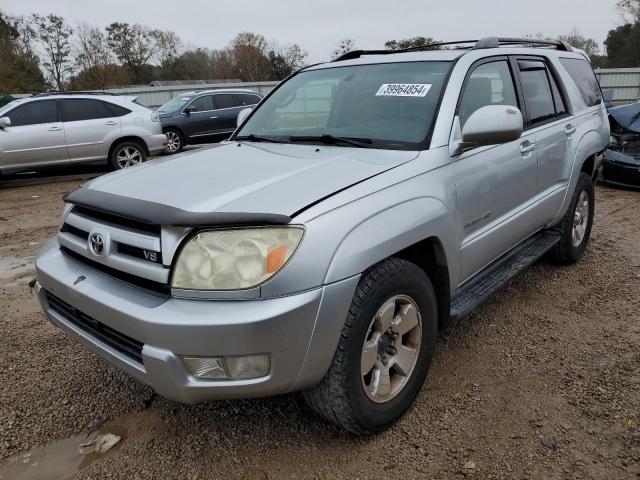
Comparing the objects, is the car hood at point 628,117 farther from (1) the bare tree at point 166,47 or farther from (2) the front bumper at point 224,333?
(1) the bare tree at point 166,47

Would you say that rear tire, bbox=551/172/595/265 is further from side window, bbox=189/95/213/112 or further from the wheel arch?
side window, bbox=189/95/213/112

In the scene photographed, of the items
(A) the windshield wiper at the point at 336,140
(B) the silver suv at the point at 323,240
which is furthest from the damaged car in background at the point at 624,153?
(A) the windshield wiper at the point at 336,140

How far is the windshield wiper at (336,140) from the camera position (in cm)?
279

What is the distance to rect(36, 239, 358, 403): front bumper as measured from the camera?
6.10 ft

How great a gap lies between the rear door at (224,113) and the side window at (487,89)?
1064 cm

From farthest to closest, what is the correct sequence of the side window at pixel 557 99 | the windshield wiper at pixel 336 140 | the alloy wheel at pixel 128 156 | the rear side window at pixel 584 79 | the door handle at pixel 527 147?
the alloy wheel at pixel 128 156 < the rear side window at pixel 584 79 < the side window at pixel 557 99 < the door handle at pixel 527 147 < the windshield wiper at pixel 336 140

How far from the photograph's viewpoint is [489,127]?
102 inches

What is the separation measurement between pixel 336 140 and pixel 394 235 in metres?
0.88

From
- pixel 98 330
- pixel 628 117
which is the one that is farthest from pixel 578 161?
pixel 628 117

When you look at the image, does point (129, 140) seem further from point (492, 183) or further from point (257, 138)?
point (492, 183)

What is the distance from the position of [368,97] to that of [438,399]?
175 centimetres

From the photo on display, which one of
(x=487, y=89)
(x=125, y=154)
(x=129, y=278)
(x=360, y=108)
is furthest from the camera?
(x=125, y=154)

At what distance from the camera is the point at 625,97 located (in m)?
24.0

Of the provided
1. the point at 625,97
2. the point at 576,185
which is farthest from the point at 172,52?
the point at 576,185
